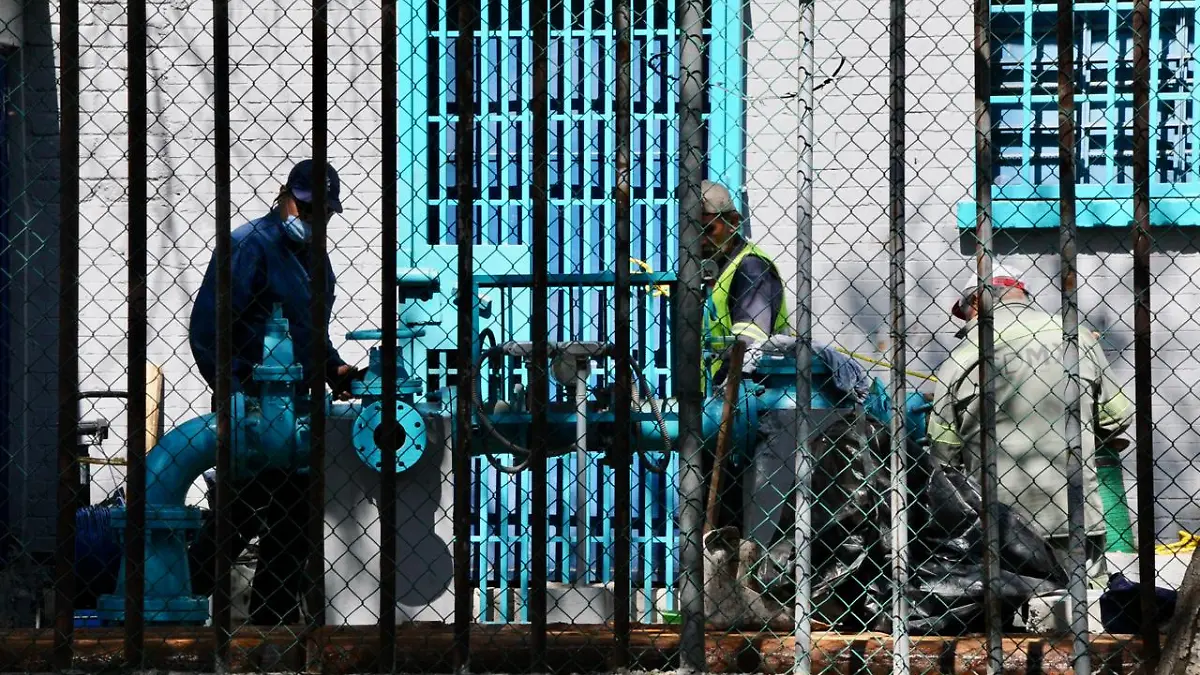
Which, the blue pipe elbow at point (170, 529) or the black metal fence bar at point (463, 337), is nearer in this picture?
the black metal fence bar at point (463, 337)

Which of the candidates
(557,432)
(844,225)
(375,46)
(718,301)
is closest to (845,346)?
(844,225)

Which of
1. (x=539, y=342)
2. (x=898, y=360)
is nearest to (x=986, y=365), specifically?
(x=898, y=360)

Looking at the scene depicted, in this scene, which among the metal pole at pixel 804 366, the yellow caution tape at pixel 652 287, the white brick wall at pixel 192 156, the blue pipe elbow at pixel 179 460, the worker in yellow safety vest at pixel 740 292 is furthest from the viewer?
the white brick wall at pixel 192 156

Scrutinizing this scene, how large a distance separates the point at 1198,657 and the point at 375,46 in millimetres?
5120

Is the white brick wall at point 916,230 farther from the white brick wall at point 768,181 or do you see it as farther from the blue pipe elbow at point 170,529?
the blue pipe elbow at point 170,529

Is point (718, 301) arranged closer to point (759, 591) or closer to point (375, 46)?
point (759, 591)

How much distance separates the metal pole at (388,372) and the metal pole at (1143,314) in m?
2.12

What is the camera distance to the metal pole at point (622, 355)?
450 centimetres

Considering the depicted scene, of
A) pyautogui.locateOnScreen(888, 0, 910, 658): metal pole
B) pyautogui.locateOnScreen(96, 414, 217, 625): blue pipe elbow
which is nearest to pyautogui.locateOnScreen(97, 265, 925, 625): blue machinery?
pyautogui.locateOnScreen(96, 414, 217, 625): blue pipe elbow

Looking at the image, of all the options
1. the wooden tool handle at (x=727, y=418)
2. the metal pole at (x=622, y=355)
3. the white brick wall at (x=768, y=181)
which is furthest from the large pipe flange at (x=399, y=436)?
the white brick wall at (x=768, y=181)

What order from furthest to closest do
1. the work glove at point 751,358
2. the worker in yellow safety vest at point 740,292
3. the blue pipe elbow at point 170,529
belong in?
the worker in yellow safety vest at point 740,292, the work glove at point 751,358, the blue pipe elbow at point 170,529

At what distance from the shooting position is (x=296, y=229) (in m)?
6.37

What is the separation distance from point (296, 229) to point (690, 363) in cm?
239

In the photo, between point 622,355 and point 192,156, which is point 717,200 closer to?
point 622,355
